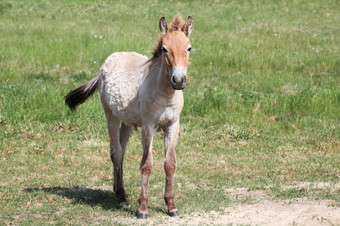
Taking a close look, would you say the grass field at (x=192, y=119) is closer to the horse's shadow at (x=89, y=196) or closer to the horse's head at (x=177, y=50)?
the horse's shadow at (x=89, y=196)

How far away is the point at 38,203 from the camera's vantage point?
7.45 meters

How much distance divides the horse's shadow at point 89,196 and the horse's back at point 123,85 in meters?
1.15

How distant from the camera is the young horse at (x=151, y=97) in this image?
21.1 ft

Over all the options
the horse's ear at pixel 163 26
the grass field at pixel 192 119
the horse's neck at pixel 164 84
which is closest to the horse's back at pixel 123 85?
the horse's neck at pixel 164 84

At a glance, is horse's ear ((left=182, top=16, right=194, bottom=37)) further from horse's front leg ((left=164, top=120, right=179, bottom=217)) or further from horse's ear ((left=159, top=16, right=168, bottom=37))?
horse's front leg ((left=164, top=120, right=179, bottom=217))

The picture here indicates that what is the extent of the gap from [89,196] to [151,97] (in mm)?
1917

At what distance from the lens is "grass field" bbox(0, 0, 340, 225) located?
25.9ft

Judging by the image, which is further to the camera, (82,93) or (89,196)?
(82,93)

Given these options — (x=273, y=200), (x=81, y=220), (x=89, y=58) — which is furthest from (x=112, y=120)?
(x=89, y=58)

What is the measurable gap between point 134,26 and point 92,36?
9.20 feet

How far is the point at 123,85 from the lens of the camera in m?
7.50

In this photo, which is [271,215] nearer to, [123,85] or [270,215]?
[270,215]

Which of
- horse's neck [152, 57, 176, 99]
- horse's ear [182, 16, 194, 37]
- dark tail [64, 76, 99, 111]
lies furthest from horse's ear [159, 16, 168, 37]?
dark tail [64, 76, 99, 111]

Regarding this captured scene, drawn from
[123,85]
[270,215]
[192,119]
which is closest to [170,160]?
[123,85]
